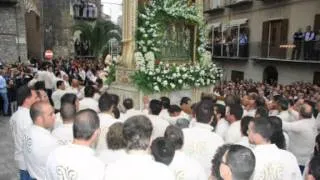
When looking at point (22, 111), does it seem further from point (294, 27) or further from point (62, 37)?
point (62, 37)

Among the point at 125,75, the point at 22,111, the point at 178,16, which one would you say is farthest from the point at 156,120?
the point at 178,16

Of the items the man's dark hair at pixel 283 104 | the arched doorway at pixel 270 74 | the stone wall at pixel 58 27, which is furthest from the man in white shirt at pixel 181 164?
the stone wall at pixel 58 27

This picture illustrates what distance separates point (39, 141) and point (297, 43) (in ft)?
52.1

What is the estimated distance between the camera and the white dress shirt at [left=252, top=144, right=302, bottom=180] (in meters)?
3.50

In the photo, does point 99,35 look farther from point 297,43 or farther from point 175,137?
point 175,137

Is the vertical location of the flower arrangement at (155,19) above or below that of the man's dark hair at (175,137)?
above

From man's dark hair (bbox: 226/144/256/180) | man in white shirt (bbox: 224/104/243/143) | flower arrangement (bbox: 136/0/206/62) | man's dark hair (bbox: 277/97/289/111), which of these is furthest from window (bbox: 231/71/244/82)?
man's dark hair (bbox: 226/144/256/180)

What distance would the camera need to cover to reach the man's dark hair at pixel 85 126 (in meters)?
3.14

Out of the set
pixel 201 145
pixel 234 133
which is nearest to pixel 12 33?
pixel 234 133

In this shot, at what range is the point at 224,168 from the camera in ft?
8.77

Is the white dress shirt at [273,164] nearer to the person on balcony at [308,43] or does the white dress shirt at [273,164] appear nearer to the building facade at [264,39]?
the building facade at [264,39]

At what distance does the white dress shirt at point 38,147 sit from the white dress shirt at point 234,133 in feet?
7.00

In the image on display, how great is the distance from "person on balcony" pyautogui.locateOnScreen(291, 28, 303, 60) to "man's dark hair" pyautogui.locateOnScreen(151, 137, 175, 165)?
15641 mm

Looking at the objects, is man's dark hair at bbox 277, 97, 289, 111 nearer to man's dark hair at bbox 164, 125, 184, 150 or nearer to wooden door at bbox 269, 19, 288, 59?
man's dark hair at bbox 164, 125, 184, 150
